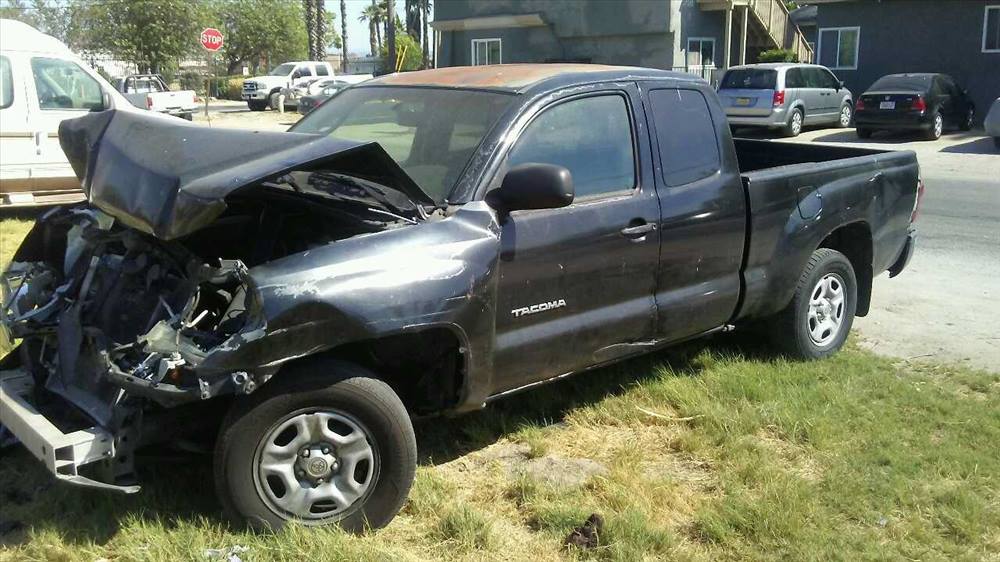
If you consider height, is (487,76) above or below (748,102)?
above

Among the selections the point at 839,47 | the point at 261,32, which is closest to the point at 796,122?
the point at 839,47

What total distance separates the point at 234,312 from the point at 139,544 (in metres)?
0.98

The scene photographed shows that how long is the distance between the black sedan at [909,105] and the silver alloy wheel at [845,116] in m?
2.21

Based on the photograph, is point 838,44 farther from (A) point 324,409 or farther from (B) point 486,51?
(A) point 324,409

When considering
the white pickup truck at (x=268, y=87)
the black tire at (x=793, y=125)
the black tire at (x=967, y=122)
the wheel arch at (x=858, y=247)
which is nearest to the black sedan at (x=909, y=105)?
the black tire at (x=967, y=122)

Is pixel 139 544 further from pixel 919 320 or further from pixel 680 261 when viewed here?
pixel 919 320

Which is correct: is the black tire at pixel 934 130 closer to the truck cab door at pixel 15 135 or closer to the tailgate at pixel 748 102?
the tailgate at pixel 748 102

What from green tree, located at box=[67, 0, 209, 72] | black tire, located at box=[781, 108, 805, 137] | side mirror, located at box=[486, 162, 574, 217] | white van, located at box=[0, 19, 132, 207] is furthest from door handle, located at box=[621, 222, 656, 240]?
green tree, located at box=[67, 0, 209, 72]

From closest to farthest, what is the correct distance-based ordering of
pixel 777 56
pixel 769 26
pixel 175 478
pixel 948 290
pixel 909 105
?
pixel 175 478, pixel 948 290, pixel 909 105, pixel 777 56, pixel 769 26

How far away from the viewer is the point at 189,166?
356cm

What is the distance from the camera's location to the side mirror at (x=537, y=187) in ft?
12.6

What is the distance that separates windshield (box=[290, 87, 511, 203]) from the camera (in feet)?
14.0

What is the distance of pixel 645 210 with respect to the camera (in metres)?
4.62

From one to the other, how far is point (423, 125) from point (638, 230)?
117 cm
